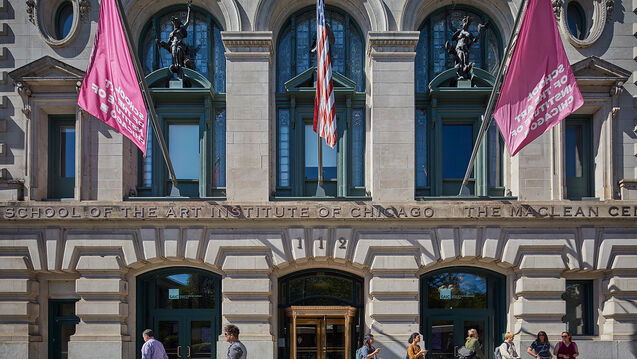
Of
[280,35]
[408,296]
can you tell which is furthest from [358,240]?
[280,35]

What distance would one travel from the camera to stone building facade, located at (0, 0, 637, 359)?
64.1ft

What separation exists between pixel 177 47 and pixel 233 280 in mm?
7693

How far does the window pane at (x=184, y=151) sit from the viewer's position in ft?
68.9

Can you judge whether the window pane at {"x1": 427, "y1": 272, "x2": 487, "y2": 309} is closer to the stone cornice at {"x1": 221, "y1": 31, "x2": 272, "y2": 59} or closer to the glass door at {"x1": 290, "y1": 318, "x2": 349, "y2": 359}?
the glass door at {"x1": 290, "y1": 318, "x2": 349, "y2": 359}

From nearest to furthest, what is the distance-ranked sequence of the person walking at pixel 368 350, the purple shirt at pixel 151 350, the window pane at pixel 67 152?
the purple shirt at pixel 151 350
the person walking at pixel 368 350
the window pane at pixel 67 152

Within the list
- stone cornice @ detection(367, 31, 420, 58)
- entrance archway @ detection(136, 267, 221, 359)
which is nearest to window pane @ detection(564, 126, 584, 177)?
stone cornice @ detection(367, 31, 420, 58)

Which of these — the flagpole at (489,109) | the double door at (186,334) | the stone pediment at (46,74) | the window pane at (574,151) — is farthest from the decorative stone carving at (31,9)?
the window pane at (574,151)

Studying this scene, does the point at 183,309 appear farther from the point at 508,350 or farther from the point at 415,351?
the point at 508,350

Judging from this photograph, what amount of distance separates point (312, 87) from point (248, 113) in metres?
2.35

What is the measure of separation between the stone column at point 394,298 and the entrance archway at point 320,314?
1189mm

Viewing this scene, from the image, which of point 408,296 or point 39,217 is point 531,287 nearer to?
point 408,296

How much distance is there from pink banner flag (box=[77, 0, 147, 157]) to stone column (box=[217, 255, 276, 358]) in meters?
4.94

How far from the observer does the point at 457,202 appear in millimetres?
19609

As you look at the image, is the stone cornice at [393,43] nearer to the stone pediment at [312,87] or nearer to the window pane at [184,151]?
the stone pediment at [312,87]
